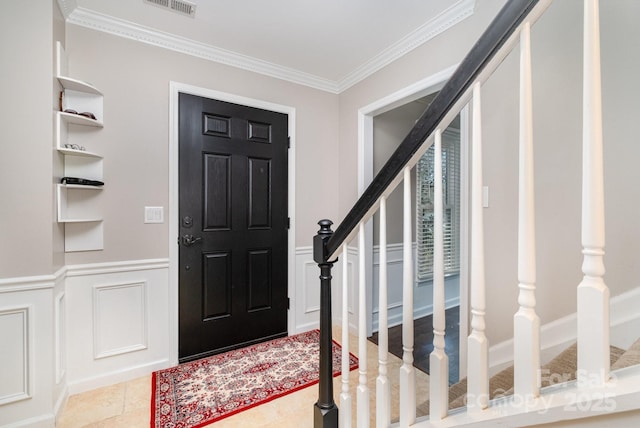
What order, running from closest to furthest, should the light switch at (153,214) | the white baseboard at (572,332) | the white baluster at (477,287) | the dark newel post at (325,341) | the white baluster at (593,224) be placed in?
the white baluster at (593,224), the white baluster at (477,287), the white baseboard at (572,332), the dark newel post at (325,341), the light switch at (153,214)

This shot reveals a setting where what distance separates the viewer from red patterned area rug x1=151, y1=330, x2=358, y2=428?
1665mm

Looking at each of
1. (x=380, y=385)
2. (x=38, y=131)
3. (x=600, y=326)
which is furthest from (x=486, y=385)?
(x=38, y=131)

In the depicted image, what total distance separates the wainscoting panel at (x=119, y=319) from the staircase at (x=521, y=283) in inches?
68.0

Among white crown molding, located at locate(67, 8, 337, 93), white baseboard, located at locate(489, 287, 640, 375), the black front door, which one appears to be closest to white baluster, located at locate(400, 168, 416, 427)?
white baseboard, located at locate(489, 287, 640, 375)

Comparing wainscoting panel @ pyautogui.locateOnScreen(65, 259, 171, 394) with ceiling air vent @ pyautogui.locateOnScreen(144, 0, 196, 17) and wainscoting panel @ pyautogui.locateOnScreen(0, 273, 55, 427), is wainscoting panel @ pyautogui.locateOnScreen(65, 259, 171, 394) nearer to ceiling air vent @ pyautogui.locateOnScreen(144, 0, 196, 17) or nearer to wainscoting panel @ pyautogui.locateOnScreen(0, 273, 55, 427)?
wainscoting panel @ pyautogui.locateOnScreen(0, 273, 55, 427)

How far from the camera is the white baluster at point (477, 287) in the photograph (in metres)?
0.65

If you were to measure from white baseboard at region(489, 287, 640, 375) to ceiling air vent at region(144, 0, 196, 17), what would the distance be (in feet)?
8.61

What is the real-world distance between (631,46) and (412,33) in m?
1.31

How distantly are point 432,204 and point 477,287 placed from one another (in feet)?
10.1

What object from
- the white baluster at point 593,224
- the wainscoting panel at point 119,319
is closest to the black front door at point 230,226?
the wainscoting panel at point 119,319

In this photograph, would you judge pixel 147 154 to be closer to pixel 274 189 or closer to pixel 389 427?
pixel 274 189

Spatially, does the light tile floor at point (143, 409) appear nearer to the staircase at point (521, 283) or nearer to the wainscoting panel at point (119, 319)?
the wainscoting panel at point (119, 319)

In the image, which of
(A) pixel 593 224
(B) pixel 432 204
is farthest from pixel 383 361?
(B) pixel 432 204

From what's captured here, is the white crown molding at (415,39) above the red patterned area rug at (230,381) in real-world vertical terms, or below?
above
